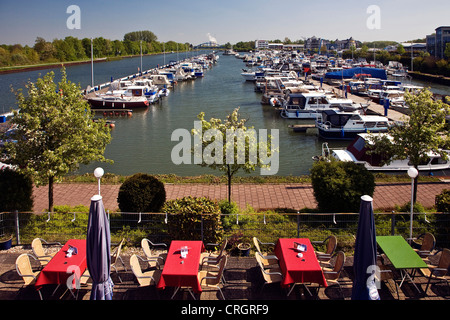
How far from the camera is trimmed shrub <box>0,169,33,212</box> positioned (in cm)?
1108

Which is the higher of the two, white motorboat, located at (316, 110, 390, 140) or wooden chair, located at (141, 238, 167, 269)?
white motorboat, located at (316, 110, 390, 140)

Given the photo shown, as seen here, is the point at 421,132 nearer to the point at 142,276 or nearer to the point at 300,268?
the point at 300,268

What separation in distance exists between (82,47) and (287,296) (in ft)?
420

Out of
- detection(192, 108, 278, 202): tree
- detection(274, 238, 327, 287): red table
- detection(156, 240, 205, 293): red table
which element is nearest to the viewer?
detection(156, 240, 205, 293): red table

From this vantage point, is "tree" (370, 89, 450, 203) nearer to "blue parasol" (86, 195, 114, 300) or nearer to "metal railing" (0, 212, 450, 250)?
"metal railing" (0, 212, 450, 250)

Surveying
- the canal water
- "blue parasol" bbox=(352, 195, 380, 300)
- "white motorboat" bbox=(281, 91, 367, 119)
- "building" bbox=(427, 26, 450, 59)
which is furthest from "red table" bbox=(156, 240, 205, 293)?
"building" bbox=(427, 26, 450, 59)

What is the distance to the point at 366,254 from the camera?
261 inches

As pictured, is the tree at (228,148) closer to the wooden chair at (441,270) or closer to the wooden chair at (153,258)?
the wooden chair at (153,258)

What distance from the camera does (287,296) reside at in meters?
7.72

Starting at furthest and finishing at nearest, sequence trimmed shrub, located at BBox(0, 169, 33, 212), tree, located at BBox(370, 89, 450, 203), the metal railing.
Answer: tree, located at BBox(370, 89, 450, 203) < trimmed shrub, located at BBox(0, 169, 33, 212) < the metal railing

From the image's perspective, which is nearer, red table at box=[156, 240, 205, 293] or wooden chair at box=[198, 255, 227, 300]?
red table at box=[156, 240, 205, 293]

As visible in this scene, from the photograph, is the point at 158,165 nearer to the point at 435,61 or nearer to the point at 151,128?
the point at 151,128

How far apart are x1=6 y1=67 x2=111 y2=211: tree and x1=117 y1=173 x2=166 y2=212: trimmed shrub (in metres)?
1.68

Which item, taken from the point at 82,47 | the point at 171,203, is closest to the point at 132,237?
the point at 171,203
